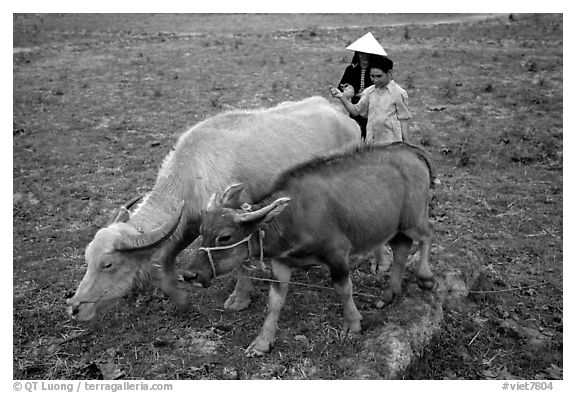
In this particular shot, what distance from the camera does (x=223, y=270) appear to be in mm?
4656

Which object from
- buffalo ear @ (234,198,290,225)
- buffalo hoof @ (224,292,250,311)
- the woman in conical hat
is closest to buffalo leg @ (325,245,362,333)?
buffalo ear @ (234,198,290,225)

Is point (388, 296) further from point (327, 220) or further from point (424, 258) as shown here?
point (327, 220)

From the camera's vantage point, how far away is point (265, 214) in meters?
4.43

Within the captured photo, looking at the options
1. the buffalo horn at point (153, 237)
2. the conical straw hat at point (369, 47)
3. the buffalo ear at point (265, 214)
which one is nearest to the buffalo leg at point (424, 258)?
the buffalo ear at point (265, 214)

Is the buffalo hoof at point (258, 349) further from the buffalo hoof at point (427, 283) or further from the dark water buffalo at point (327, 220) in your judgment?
the buffalo hoof at point (427, 283)

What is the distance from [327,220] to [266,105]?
820cm

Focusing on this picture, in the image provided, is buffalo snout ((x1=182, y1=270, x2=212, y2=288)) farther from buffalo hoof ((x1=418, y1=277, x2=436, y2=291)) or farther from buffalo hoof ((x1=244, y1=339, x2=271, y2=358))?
buffalo hoof ((x1=418, y1=277, x2=436, y2=291))

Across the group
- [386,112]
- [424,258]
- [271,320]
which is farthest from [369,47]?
[271,320]

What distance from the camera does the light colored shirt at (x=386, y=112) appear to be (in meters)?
6.10

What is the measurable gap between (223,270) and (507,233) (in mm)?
5031

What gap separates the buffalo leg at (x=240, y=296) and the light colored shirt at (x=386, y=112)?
2346 millimetres

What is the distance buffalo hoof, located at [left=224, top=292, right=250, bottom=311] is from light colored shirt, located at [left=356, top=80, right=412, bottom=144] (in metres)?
2.50

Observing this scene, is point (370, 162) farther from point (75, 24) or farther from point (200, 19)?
point (75, 24)

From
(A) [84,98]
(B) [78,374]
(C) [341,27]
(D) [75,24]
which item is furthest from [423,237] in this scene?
(D) [75,24]
